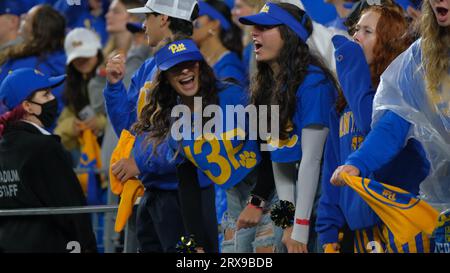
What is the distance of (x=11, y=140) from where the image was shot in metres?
7.97

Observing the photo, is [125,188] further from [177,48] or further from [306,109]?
[306,109]

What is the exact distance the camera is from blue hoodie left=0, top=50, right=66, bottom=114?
10.5 m

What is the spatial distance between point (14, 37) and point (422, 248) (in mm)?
6634

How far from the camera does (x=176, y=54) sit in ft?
24.0

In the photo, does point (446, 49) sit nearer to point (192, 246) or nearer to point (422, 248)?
point (422, 248)

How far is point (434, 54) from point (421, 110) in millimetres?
297

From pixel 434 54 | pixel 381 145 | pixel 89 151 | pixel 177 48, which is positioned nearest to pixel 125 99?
pixel 177 48

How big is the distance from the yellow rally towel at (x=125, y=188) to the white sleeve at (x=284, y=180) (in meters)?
1.24

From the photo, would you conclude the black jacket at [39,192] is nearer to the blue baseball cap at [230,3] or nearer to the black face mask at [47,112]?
the black face mask at [47,112]

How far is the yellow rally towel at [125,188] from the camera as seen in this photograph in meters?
7.71

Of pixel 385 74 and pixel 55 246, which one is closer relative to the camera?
pixel 385 74

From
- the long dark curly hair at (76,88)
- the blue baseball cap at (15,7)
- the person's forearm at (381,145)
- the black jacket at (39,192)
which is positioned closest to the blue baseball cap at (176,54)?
the black jacket at (39,192)

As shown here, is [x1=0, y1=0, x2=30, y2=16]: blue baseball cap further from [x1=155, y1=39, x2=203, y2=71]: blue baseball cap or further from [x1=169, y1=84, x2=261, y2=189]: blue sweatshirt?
[x1=169, y1=84, x2=261, y2=189]: blue sweatshirt
